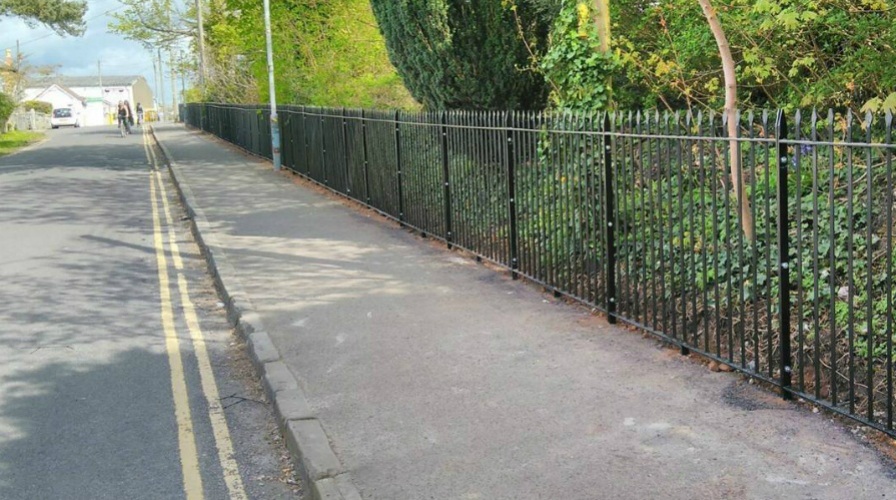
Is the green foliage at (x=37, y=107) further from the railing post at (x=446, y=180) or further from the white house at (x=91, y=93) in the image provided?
the railing post at (x=446, y=180)

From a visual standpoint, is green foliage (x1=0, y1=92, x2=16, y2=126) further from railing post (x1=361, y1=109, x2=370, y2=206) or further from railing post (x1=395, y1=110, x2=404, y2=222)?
railing post (x1=395, y1=110, x2=404, y2=222)

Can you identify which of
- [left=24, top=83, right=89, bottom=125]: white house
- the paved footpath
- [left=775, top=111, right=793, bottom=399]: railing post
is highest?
[left=24, top=83, right=89, bottom=125]: white house

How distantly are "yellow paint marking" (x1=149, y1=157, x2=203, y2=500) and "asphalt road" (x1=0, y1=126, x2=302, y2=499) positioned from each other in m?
0.01

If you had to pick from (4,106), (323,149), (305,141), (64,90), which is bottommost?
(323,149)

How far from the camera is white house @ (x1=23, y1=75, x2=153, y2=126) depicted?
140 meters

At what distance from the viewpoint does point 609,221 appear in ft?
25.9

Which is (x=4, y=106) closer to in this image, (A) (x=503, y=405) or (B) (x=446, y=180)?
(B) (x=446, y=180)

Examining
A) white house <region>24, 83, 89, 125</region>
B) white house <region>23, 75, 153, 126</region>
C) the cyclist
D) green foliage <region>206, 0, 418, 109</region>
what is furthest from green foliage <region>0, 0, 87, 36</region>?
white house <region>24, 83, 89, 125</region>

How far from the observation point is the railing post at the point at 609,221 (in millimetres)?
7812

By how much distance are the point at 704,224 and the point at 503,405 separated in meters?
1.86

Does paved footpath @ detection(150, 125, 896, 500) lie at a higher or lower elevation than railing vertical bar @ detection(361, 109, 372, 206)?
lower

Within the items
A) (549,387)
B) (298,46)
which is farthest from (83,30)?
(549,387)

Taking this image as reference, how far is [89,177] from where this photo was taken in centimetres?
2467

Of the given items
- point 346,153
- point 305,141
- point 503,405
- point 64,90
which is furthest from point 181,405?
point 64,90
